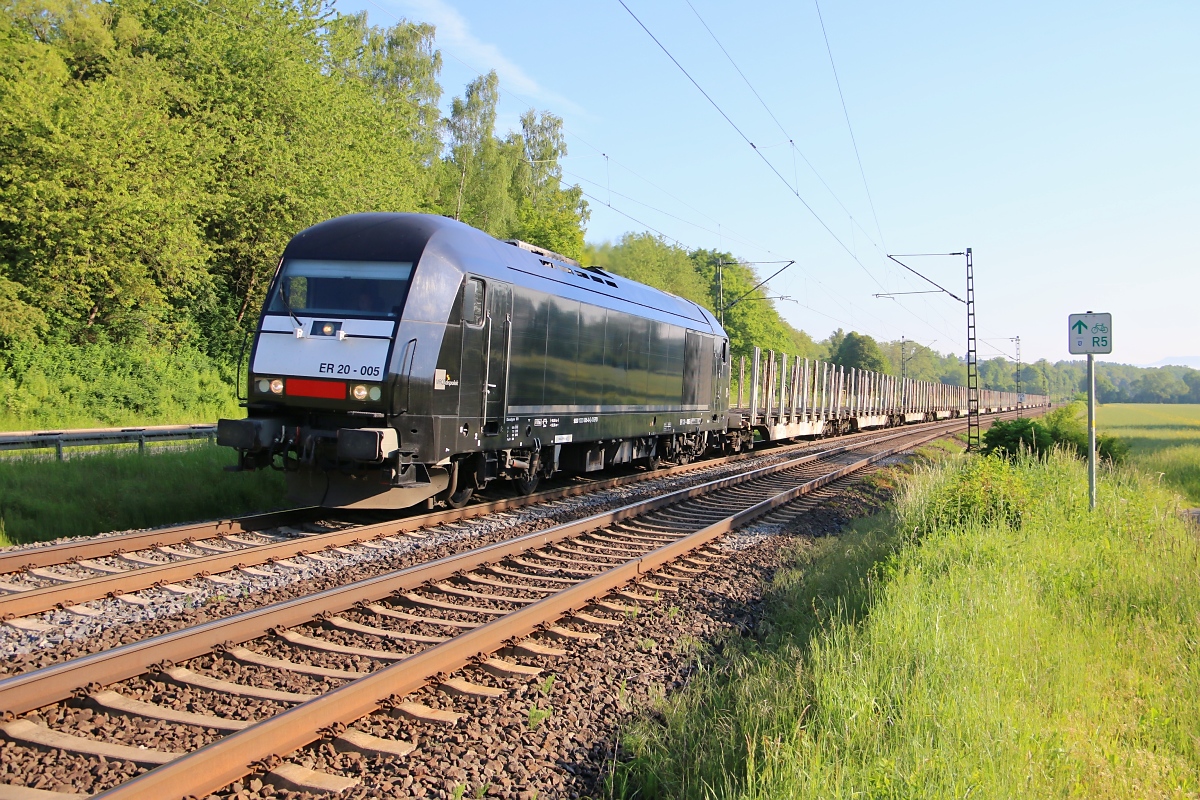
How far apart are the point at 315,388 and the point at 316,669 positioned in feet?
15.6

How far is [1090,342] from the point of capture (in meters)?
11.4

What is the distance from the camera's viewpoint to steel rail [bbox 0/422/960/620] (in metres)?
6.17

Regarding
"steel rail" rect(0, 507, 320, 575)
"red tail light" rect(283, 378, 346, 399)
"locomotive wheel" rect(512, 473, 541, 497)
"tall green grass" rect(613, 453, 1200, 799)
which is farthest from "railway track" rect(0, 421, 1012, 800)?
"locomotive wheel" rect(512, 473, 541, 497)

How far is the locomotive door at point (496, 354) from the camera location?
10.3 metres

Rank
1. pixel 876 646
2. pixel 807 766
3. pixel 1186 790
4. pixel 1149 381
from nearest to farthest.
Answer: pixel 807 766, pixel 1186 790, pixel 876 646, pixel 1149 381

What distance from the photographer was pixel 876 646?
16.7 ft

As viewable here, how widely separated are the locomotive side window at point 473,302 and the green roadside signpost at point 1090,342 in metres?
7.80

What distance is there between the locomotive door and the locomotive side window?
15 cm

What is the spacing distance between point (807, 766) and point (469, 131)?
4877 centimetres

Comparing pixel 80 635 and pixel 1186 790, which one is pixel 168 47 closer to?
pixel 80 635

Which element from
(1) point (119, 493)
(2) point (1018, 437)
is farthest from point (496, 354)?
(2) point (1018, 437)

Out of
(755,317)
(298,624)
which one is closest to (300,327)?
(298,624)

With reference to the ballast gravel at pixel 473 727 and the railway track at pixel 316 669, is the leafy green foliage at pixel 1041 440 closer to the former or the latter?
the railway track at pixel 316 669

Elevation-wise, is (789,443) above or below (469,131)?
below
